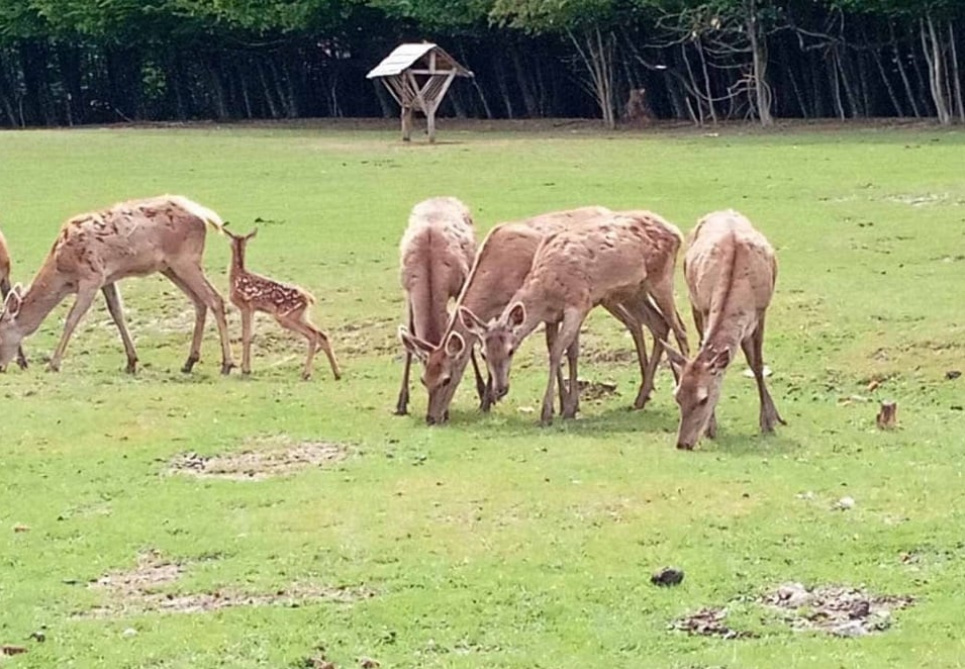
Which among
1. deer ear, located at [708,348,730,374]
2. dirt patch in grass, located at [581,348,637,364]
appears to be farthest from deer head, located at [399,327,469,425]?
dirt patch in grass, located at [581,348,637,364]

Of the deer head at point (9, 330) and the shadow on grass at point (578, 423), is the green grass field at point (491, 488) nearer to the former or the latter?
the shadow on grass at point (578, 423)

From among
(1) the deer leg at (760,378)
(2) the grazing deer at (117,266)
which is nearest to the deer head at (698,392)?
(1) the deer leg at (760,378)

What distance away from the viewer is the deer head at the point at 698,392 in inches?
446

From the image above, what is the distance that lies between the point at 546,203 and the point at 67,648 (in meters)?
15.8

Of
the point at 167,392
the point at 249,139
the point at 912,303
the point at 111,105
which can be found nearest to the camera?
the point at 167,392

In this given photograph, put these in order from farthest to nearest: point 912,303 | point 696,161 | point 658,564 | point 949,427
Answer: point 696,161 < point 912,303 < point 949,427 < point 658,564

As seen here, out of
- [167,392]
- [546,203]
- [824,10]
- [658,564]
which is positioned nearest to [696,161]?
[546,203]

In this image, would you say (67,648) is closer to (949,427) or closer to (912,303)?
(949,427)

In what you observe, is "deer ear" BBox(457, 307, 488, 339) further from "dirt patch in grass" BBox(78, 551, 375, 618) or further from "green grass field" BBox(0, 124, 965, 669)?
"dirt patch in grass" BBox(78, 551, 375, 618)

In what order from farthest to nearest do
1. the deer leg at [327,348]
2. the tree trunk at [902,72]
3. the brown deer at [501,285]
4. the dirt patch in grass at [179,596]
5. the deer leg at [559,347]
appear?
the tree trunk at [902,72] < the deer leg at [327,348] < the brown deer at [501,285] < the deer leg at [559,347] < the dirt patch in grass at [179,596]

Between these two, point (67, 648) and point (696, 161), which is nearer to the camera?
point (67, 648)

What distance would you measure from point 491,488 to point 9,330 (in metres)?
6.12

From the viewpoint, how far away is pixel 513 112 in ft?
159

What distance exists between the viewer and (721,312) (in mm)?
11688
